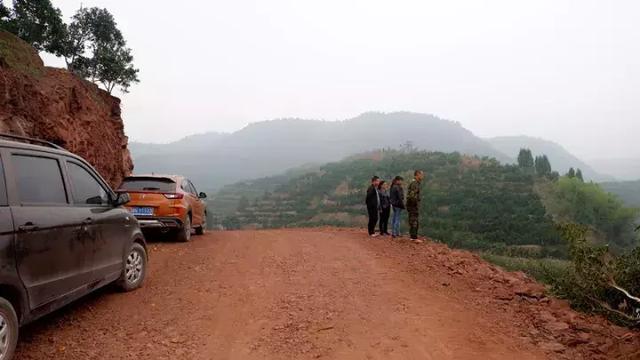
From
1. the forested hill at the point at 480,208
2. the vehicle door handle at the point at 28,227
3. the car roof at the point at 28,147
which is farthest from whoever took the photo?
the forested hill at the point at 480,208

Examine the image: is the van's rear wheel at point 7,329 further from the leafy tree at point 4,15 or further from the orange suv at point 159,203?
the leafy tree at point 4,15

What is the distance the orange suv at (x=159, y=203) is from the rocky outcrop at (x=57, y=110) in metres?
4.72

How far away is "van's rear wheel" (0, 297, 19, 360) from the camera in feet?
12.2

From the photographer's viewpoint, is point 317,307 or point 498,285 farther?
point 498,285

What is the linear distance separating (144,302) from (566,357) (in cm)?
501

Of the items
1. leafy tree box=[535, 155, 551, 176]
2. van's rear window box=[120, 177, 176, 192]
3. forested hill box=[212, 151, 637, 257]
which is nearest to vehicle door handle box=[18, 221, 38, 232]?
van's rear window box=[120, 177, 176, 192]

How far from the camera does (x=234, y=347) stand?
15.4 feet

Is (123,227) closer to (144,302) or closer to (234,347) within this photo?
(144,302)

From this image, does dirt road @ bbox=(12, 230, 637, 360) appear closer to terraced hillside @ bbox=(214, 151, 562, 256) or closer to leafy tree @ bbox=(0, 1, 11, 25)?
leafy tree @ bbox=(0, 1, 11, 25)

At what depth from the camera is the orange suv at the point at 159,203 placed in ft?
35.1

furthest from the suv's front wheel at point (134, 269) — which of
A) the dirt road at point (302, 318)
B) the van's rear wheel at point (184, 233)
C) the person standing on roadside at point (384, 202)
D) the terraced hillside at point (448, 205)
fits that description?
the terraced hillside at point (448, 205)

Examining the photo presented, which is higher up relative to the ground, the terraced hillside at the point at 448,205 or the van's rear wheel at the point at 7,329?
the van's rear wheel at the point at 7,329

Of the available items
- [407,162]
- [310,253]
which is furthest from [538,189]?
[310,253]

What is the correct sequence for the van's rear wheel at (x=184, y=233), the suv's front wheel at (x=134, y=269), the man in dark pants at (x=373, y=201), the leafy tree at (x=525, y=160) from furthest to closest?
the leafy tree at (x=525, y=160) < the man in dark pants at (x=373, y=201) < the van's rear wheel at (x=184, y=233) < the suv's front wheel at (x=134, y=269)
